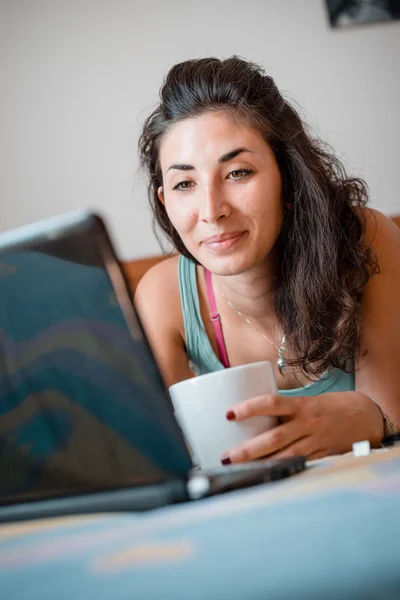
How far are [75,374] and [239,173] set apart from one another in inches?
29.7

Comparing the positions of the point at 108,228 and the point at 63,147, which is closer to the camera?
the point at 108,228

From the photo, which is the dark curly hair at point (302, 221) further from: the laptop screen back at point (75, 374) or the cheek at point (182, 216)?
the laptop screen back at point (75, 374)

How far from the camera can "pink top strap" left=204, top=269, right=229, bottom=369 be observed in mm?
1411

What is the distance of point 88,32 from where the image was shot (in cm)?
240

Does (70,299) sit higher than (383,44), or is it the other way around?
(383,44)

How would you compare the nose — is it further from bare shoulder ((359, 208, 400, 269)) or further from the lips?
bare shoulder ((359, 208, 400, 269))

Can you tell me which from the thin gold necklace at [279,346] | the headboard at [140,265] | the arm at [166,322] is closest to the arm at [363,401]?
the thin gold necklace at [279,346]

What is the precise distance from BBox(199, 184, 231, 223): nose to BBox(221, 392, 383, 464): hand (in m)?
0.36

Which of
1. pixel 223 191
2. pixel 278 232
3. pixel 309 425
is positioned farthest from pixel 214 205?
pixel 309 425

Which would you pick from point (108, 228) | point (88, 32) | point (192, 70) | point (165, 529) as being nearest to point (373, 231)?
point (192, 70)

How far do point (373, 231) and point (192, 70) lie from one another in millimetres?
428

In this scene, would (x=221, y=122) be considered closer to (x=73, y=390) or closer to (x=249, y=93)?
(x=249, y=93)

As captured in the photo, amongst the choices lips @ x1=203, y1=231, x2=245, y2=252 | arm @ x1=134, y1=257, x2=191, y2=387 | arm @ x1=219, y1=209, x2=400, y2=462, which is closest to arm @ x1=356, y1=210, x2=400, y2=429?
arm @ x1=219, y1=209, x2=400, y2=462

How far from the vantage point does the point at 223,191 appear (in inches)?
46.6
